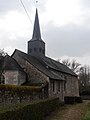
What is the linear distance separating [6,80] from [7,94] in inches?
378

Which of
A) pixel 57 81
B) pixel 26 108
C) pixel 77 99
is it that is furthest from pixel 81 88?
pixel 26 108

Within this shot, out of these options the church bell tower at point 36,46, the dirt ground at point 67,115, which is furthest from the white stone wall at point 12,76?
the church bell tower at point 36,46

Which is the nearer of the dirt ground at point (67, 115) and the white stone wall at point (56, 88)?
the dirt ground at point (67, 115)

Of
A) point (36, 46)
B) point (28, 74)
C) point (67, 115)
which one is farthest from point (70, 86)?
point (67, 115)

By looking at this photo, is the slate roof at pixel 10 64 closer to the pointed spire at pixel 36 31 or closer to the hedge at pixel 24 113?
the pointed spire at pixel 36 31

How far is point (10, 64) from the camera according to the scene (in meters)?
23.7

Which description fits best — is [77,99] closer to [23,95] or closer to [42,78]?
[42,78]

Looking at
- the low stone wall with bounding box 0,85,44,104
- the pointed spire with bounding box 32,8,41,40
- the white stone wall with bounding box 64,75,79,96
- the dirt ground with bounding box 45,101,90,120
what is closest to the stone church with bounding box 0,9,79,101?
the pointed spire with bounding box 32,8,41,40

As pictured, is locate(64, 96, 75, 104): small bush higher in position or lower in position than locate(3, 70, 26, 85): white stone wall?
lower

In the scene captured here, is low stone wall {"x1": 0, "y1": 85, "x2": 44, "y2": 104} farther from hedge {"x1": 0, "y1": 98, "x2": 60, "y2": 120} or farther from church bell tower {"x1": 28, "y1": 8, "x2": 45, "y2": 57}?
church bell tower {"x1": 28, "y1": 8, "x2": 45, "y2": 57}

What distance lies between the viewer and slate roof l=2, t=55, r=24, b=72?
2348 centimetres

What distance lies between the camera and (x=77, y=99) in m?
30.8

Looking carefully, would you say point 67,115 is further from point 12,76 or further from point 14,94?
point 12,76

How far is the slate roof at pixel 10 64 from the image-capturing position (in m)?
23.5
